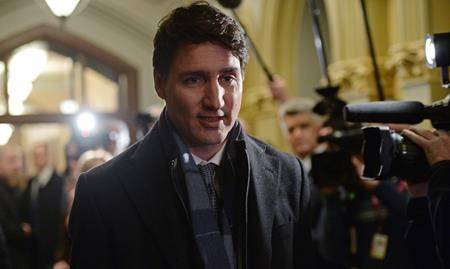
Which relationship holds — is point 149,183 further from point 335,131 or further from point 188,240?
point 335,131

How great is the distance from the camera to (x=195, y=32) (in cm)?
175

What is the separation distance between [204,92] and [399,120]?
1.44ft

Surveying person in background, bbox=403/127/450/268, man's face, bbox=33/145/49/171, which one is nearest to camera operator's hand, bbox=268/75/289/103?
person in background, bbox=403/127/450/268

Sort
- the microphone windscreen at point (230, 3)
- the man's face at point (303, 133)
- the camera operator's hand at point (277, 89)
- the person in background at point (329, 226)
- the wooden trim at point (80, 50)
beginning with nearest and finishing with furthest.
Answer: the microphone windscreen at point (230, 3) → the person in background at point (329, 226) → the camera operator's hand at point (277, 89) → the man's face at point (303, 133) → the wooden trim at point (80, 50)

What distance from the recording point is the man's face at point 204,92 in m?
1.75

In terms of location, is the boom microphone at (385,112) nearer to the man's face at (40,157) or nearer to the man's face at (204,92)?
the man's face at (204,92)

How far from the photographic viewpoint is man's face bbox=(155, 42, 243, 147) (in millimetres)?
1747

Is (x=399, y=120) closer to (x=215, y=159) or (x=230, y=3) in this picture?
(x=215, y=159)

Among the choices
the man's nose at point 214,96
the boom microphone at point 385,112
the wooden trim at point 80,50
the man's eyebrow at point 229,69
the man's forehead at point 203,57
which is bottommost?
the boom microphone at point 385,112

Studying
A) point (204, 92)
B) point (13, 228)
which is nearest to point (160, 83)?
point (204, 92)

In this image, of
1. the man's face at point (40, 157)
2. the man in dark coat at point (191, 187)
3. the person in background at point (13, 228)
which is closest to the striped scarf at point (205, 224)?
the man in dark coat at point (191, 187)

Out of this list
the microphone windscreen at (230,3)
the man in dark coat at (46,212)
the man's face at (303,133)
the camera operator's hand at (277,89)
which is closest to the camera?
the microphone windscreen at (230,3)

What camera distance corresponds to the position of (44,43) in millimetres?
7871

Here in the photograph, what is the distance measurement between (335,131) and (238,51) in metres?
0.94
